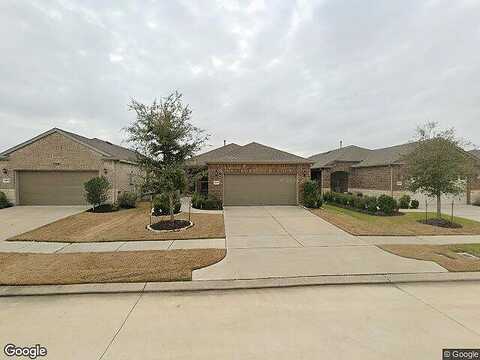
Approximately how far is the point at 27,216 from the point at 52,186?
13.2ft

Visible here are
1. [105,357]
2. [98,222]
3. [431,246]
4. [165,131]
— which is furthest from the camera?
[98,222]

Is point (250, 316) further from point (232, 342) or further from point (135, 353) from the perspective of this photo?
point (135, 353)

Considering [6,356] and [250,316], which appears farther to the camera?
[250,316]

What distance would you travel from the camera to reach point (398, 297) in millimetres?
4527

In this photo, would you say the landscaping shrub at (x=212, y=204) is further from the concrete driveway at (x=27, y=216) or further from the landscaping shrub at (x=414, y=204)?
the landscaping shrub at (x=414, y=204)

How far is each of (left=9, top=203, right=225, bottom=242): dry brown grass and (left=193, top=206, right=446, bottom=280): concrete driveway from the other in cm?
95

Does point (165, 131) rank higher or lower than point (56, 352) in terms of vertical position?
higher

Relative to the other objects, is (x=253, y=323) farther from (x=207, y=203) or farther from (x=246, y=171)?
(x=246, y=171)

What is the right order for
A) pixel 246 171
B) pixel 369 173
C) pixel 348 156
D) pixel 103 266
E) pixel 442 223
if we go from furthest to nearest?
pixel 348 156 → pixel 369 173 → pixel 246 171 → pixel 442 223 → pixel 103 266

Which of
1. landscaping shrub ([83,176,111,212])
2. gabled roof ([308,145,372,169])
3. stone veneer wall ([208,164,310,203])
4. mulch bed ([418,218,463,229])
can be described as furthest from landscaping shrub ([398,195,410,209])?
landscaping shrub ([83,176,111,212])

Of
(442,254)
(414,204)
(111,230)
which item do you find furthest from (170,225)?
(414,204)

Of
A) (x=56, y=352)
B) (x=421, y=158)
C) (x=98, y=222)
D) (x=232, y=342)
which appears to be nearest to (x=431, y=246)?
(x=421, y=158)

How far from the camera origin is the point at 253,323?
3.67m

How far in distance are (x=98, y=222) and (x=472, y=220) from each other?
17670 millimetres
